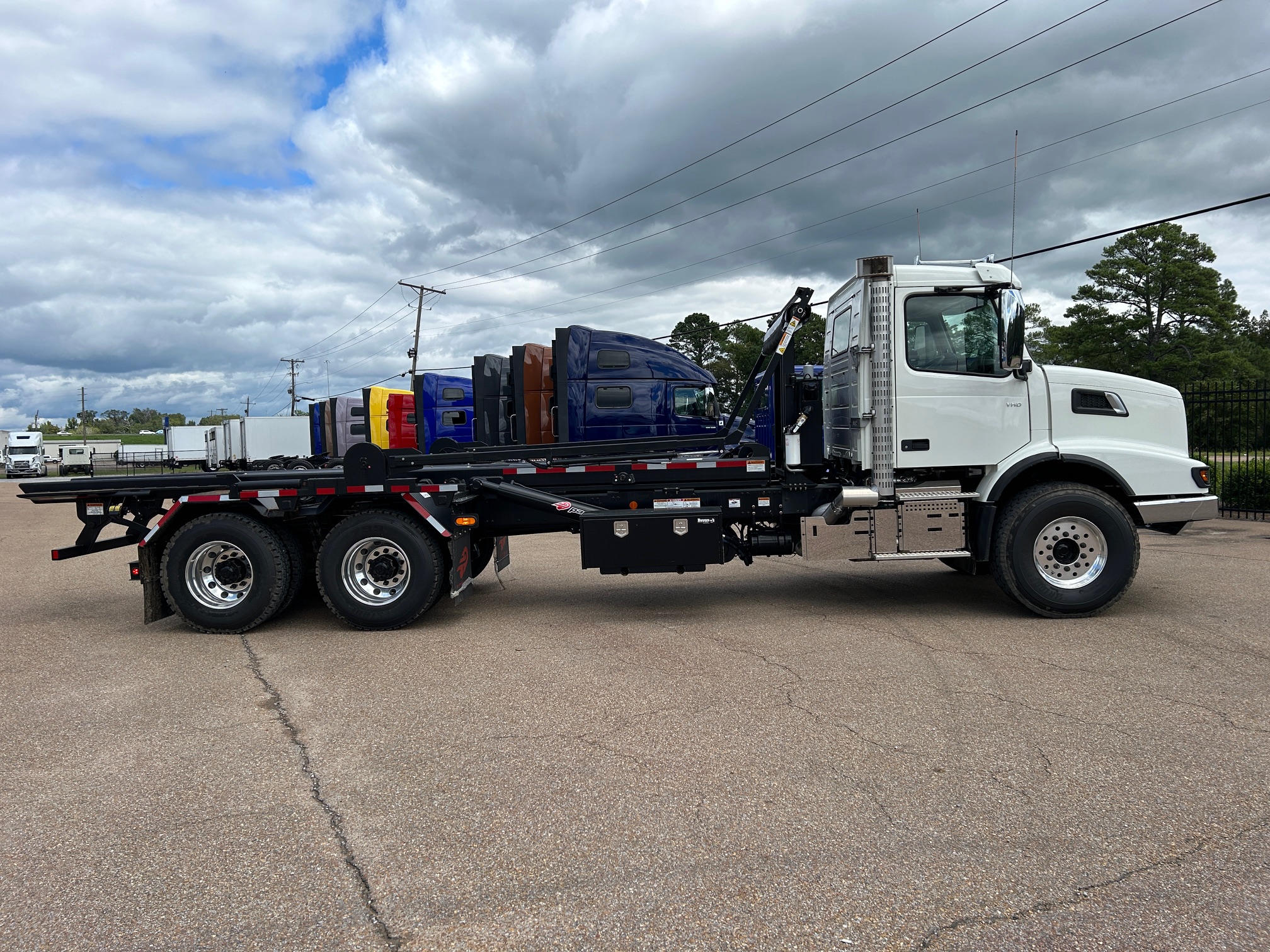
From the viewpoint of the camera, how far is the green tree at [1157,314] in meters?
35.3

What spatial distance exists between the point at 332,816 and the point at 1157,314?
42.0 m

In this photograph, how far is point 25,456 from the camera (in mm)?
58156

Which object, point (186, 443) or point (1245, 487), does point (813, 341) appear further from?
point (186, 443)

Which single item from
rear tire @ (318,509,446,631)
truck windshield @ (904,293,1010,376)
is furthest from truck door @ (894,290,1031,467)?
rear tire @ (318,509,446,631)

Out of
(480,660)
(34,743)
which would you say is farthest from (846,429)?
(34,743)

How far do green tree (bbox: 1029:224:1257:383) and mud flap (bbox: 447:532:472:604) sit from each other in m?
35.4

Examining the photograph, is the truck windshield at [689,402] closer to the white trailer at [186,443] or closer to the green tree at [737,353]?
the green tree at [737,353]

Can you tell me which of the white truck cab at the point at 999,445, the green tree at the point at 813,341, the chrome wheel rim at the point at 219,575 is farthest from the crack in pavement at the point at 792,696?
the green tree at the point at 813,341

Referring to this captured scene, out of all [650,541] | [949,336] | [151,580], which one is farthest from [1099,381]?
[151,580]

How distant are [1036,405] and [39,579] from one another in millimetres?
11520

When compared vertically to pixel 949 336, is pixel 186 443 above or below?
above

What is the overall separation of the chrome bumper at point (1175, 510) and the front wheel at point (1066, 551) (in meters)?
0.27

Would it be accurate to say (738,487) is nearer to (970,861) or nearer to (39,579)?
(970,861)

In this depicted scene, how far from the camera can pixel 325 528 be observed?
25.1 ft
